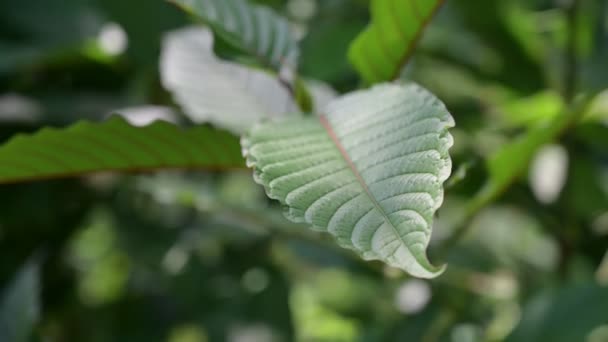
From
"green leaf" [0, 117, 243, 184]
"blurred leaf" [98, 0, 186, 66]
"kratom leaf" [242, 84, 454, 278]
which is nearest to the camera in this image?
"kratom leaf" [242, 84, 454, 278]

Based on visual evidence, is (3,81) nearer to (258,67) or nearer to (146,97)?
(146,97)

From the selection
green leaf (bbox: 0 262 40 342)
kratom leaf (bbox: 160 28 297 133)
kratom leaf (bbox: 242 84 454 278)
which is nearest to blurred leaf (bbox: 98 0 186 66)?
kratom leaf (bbox: 160 28 297 133)

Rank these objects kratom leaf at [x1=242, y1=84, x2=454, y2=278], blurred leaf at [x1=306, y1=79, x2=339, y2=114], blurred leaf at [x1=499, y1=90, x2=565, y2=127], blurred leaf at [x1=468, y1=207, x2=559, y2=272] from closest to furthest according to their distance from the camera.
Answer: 1. kratom leaf at [x1=242, y1=84, x2=454, y2=278]
2. blurred leaf at [x1=306, y1=79, x2=339, y2=114]
3. blurred leaf at [x1=499, y1=90, x2=565, y2=127]
4. blurred leaf at [x1=468, y1=207, x2=559, y2=272]

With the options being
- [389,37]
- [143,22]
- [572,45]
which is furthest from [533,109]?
[143,22]

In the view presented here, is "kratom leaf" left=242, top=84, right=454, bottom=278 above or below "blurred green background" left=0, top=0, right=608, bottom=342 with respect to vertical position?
above

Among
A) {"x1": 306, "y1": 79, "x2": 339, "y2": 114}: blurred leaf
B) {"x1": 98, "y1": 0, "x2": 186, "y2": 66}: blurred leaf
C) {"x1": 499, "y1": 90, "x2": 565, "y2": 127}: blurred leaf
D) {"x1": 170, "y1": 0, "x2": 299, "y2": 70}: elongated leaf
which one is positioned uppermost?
{"x1": 170, "y1": 0, "x2": 299, "y2": 70}: elongated leaf

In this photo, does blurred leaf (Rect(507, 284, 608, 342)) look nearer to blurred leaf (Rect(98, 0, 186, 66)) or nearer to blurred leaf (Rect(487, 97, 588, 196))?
blurred leaf (Rect(487, 97, 588, 196))

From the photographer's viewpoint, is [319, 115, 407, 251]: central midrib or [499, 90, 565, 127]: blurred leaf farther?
[499, 90, 565, 127]: blurred leaf
